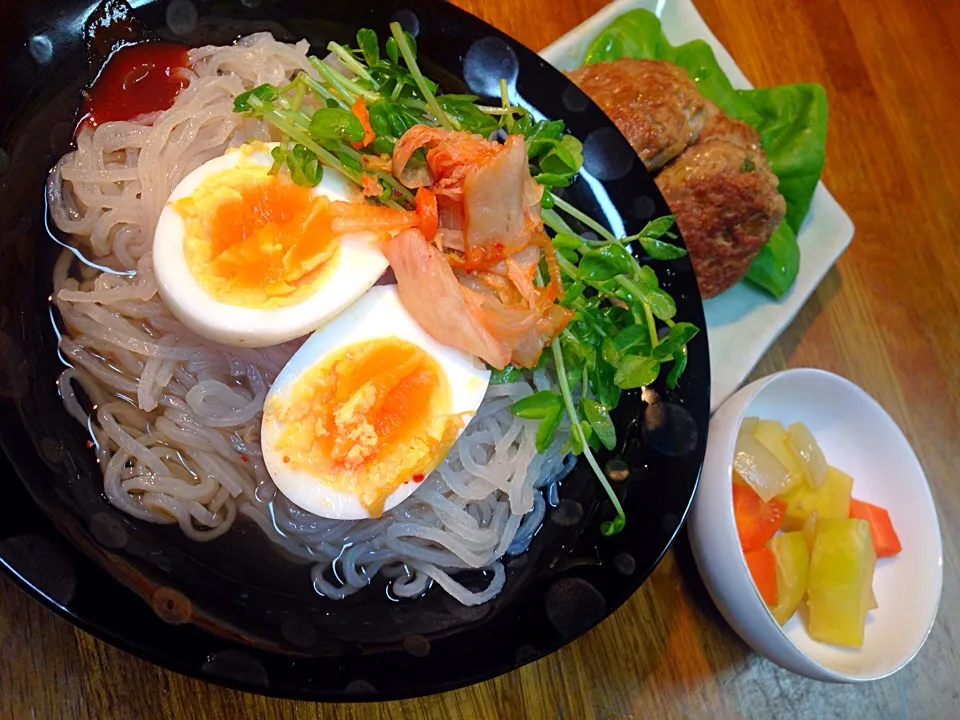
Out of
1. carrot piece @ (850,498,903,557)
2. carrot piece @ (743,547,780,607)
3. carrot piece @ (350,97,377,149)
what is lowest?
carrot piece @ (850,498,903,557)

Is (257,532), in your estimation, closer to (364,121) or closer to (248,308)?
(248,308)

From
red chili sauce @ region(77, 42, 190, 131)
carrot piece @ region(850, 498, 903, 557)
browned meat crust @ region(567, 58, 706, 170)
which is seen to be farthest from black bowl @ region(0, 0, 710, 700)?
carrot piece @ region(850, 498, 903, 557)

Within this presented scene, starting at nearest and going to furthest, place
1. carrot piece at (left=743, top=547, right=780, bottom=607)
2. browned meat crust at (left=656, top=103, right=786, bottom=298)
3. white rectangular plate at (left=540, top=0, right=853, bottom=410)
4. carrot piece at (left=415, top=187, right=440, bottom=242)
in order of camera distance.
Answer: carrot piece at (left=415, top=187, right=440, bottom=242)
carrot piece at (left=743, top=547, right=780, bottom=607)
browned meat crust at (left=656, top=103, right=786, bottom=298)
white rectangular plate at (left=540, top=0, right=853, bottom=410)

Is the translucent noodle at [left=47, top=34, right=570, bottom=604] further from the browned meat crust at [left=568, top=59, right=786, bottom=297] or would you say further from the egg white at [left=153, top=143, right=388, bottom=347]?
the browned meat crust at [left=568, top=59, right=786, bottom=297]

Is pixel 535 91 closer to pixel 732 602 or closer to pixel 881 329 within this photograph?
pixel 732 602

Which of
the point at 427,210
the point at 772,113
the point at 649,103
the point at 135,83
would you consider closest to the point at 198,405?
the point at 427,210

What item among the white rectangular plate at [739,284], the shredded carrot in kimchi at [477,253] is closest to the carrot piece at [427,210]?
the shredded carrot in kimchi at [477,253]

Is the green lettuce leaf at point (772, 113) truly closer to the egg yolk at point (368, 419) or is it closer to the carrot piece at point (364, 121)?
the carrot piece at point (364, 121)

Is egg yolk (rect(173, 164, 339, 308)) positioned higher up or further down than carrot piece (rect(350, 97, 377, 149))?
further down

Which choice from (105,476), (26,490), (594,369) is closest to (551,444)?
(594,369)
